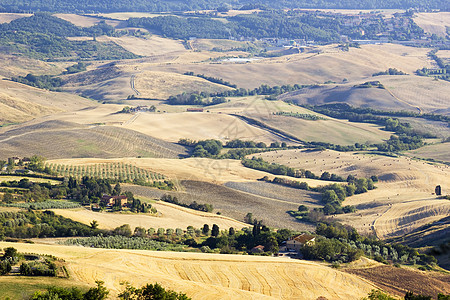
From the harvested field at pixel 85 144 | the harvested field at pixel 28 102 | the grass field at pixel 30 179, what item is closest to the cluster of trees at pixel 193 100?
the harvested field at pixel 28 102

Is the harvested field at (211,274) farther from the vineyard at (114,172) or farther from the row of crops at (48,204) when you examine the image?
the vineyard at (114,172)

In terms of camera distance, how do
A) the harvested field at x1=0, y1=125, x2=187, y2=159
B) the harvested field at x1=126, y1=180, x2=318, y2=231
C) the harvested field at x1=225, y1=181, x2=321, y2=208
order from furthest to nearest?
the harvested field at x1=0, y1=125, x2=187, y2=159 < the harvested field at x1=225, y1=181, x2=321, y2=208 < the harvested field at x1=126, y1=180, x2=318, y2=231

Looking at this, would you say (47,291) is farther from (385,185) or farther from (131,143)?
(131,143)

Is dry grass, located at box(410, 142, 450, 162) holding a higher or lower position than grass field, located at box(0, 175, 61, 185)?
lower

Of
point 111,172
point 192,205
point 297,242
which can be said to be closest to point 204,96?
→ point 111,172

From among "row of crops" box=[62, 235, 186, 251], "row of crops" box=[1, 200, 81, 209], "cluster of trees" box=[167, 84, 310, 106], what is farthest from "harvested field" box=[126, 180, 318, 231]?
"cluster of trees" box=[167, 84, 310, 106]

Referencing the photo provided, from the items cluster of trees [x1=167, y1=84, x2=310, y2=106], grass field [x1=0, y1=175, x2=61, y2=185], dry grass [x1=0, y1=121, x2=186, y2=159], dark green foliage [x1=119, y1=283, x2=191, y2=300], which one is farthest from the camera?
cluster of trees [x1=167, y1=84, x2=310, y2=106]

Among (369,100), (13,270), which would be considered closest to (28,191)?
(13,270)

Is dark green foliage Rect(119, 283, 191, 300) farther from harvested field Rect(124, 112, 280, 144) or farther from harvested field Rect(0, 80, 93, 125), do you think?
harvested field Rect(0, 80, 93, 125)
